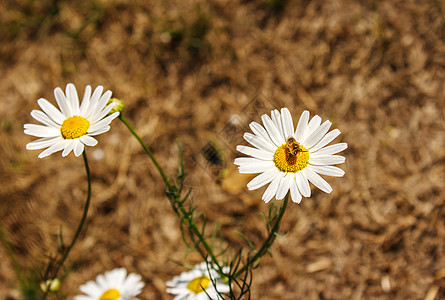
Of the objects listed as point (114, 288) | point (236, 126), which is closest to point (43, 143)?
point (114, 288)

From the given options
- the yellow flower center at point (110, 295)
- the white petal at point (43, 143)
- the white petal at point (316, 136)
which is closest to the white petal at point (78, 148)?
the white petal at point (43, 143)

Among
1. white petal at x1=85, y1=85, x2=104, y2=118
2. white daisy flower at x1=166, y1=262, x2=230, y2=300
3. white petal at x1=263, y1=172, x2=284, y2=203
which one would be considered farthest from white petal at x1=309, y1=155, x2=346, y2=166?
white petal at x1=85, y1=85, x2=104, y2=118

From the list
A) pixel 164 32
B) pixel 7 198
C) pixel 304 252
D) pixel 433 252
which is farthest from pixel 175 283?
pixel 164 32

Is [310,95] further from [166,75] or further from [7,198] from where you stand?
[7,198]

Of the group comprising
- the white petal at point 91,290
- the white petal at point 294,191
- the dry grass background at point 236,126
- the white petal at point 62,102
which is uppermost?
the dry grass background at point 236,126

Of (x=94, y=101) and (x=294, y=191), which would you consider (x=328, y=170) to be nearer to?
(x=294, y=191)

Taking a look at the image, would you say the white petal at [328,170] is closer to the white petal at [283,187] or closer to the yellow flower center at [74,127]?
the white petal at [283,187]

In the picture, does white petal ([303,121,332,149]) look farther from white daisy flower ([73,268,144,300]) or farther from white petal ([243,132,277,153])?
white daisy flower ([73,268,144,300])
